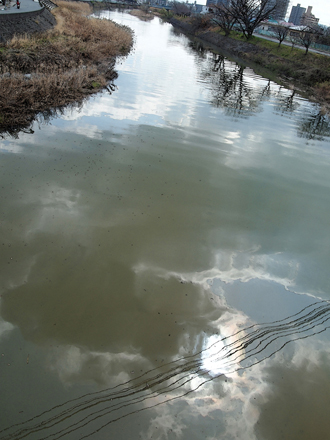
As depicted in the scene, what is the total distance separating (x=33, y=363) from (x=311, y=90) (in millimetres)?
32147

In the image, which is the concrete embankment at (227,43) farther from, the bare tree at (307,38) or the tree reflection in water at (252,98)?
the tree reflection in water at (252,98)

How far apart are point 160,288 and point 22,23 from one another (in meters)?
29.3

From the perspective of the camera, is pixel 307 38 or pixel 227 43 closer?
pixel 307 38

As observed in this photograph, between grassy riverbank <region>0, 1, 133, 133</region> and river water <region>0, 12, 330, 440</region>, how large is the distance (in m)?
1.63

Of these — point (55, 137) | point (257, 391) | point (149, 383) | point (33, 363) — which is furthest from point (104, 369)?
point (55, 137)

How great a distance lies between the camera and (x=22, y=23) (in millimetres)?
26641

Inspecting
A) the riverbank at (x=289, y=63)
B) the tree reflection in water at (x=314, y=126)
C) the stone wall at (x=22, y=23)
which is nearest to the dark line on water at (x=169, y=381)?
the tree reflection in water at (x=314, y=126)

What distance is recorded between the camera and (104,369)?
202 inches

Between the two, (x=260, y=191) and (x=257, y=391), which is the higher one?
(x=260, y=191)

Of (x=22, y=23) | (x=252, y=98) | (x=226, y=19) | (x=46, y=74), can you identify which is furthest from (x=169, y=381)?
(x=226, y=19)

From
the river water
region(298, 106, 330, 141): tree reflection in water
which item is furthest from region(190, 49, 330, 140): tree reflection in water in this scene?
the river water

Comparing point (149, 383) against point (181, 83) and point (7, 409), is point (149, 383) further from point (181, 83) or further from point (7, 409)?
point (181, 83)

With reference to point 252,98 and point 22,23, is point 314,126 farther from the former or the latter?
point 22,23

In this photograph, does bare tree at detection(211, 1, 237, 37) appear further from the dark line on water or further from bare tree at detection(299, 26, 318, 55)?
the dark line on water
